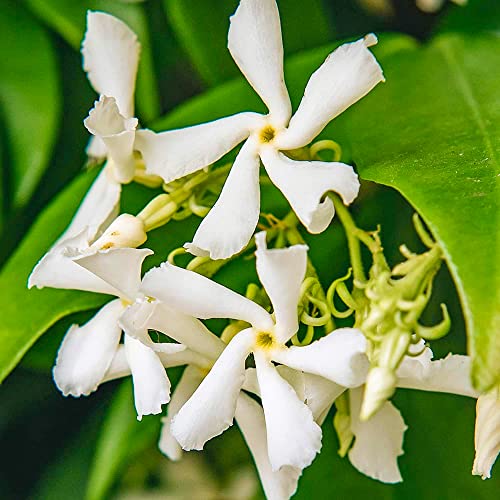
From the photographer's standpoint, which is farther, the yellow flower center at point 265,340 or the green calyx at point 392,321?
the yellow flower center at point 265,340

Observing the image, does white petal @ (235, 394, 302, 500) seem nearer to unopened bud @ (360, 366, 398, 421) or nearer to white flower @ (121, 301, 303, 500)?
white flower @ (121, 301, 303, 500)

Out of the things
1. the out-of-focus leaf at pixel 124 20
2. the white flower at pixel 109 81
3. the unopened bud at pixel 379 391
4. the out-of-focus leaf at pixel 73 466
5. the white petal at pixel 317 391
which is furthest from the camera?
the out-of-focus leaf at pixel 73 466

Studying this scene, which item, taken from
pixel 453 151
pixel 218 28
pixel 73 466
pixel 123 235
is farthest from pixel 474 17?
pixel 73 466

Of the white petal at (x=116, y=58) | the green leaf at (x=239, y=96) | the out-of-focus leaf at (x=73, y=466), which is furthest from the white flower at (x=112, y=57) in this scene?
the out-of-focus leaf at (x=73, y=466)

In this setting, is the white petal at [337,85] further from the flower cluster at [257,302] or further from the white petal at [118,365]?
the white petal at [118,365]

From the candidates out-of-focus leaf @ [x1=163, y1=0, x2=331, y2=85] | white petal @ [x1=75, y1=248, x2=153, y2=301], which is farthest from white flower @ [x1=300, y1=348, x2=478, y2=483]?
out-of-focus leaf @ [x1=163, y1=0, x2=331, y2=85]

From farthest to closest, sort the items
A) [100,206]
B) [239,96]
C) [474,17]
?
[474,17]
[239,96]
[100,206]

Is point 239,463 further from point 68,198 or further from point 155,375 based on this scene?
point 155,375

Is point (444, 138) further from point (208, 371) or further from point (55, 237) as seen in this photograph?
point (55, 237)
